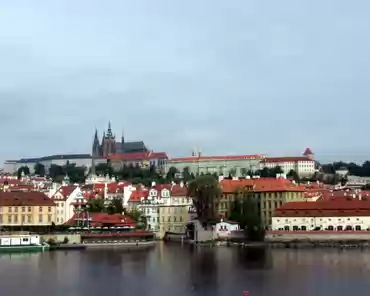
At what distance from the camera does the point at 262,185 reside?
205ft

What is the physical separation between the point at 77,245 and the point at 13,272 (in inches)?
633

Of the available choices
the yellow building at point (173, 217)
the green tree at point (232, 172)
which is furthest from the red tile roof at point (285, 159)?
the yellow building at point (173, 217)

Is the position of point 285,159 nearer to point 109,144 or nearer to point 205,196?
point 109,144

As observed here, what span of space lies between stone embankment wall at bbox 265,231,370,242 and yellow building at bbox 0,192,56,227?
58.4 feet

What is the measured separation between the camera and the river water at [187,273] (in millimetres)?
28111

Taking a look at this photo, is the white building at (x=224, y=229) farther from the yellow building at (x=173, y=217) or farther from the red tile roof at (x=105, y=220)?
the yellow building at (x=173, y=217)

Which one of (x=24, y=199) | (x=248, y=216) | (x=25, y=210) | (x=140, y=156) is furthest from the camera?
(x=140, y=156)

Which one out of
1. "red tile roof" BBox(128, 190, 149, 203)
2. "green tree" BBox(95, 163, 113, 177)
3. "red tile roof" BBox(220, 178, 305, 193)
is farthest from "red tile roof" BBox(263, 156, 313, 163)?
"red tile roof" BBox(128, 190, 149, 203)

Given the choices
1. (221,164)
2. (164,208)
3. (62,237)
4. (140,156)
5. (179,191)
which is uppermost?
(140,156)

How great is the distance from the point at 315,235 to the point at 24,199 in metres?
22.9

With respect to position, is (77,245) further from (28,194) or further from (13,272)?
(13,272)

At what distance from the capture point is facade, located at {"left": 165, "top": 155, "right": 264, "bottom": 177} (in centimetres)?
13338

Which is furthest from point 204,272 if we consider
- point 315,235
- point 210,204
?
point 210,204

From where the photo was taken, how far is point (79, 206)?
6150cm
